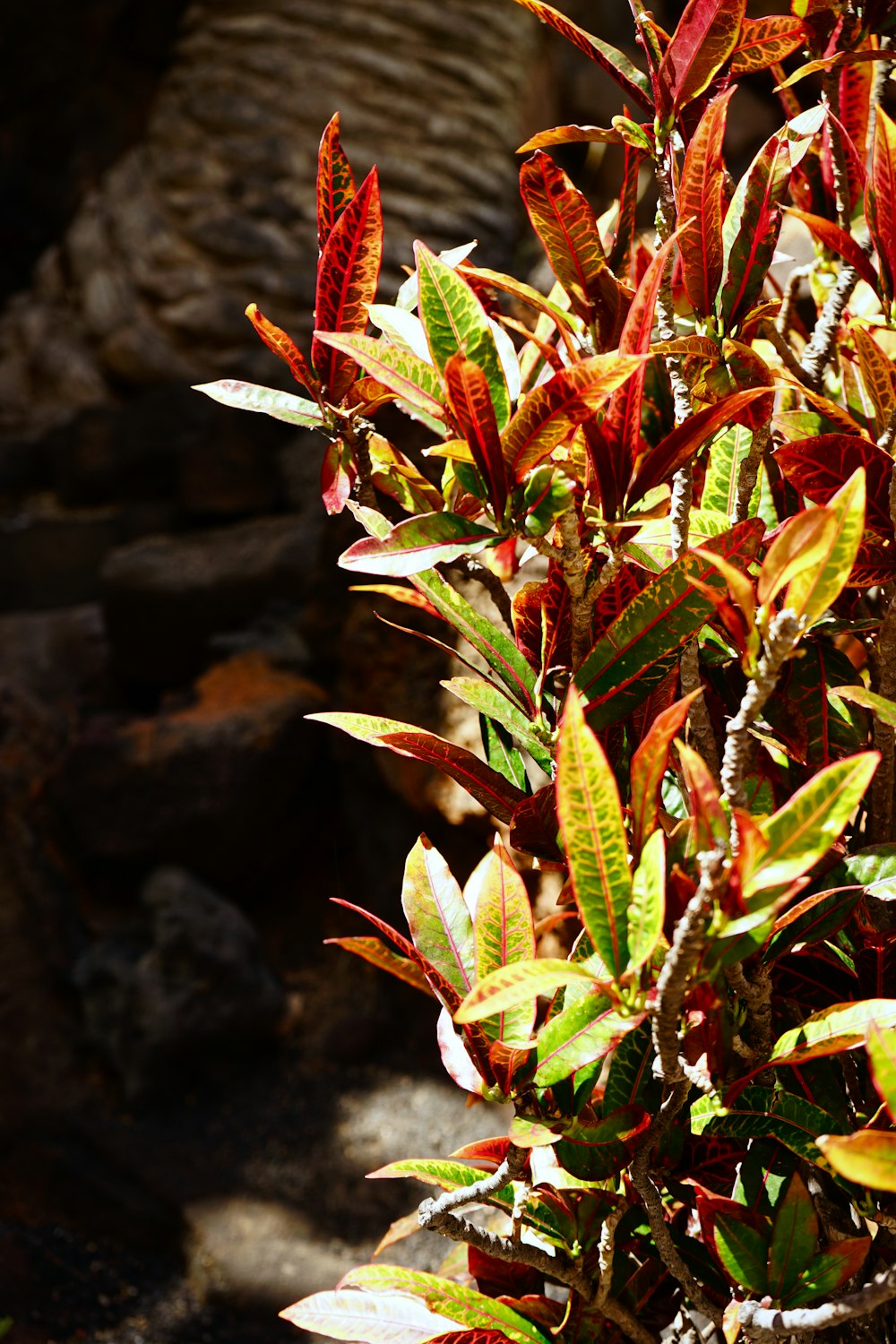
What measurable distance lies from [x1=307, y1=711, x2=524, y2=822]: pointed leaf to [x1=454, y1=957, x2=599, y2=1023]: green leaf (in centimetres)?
22

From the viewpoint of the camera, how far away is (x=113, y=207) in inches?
186

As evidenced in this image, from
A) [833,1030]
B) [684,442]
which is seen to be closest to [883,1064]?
[833,1030]

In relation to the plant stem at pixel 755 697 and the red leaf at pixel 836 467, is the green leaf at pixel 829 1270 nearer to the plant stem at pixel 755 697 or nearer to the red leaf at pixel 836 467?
the plant stem at pixel 755 697

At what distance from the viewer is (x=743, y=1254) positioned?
71 centimetres

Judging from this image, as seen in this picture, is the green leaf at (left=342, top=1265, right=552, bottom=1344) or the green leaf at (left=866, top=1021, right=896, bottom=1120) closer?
the green leaf at (left=866, top=1021, right=896, bottom=1120)

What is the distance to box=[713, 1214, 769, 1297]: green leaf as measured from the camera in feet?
2.33

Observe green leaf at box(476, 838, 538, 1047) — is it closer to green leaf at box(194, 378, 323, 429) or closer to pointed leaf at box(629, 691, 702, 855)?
pointed leaf at box(629, 691, 702, 855)

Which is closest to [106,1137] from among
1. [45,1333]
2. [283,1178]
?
[283,1178]

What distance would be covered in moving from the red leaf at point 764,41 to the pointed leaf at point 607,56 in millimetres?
76

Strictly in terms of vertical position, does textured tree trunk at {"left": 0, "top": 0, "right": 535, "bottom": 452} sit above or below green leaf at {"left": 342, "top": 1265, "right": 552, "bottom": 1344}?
above

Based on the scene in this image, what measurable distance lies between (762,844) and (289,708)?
2.22 meters

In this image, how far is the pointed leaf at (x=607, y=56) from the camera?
82 cm

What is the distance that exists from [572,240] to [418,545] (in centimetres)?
33

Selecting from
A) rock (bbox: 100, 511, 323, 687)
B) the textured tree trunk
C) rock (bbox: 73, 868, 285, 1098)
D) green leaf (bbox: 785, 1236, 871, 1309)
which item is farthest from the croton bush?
the textured tree trunk
